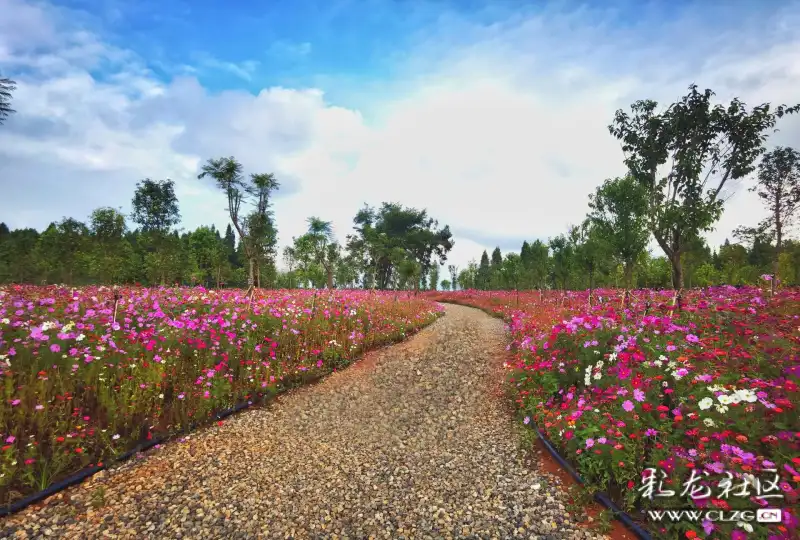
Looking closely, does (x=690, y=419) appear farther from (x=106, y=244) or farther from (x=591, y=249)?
(x=106, y=244)

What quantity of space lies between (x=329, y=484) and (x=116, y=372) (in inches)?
144

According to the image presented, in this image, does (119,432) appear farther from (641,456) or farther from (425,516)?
(641,456)

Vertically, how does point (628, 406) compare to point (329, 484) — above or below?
above

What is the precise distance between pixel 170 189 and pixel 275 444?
150 ft

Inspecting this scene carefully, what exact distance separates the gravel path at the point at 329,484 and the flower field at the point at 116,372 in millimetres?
440

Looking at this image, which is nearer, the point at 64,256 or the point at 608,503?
the point at 608,503

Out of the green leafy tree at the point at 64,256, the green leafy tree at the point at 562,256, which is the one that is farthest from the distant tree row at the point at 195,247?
the green leafy tree at the point at 562,256

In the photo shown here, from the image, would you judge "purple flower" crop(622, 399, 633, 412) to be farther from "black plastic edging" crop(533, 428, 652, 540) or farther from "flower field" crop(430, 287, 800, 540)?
"black plastic edging" crop(533, 428, 652, 540)

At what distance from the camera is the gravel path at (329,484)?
3.50 m

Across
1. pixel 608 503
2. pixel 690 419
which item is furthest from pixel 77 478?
pixel 690 419

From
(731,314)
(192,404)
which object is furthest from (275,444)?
(731,314)

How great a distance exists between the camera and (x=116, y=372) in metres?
5.20

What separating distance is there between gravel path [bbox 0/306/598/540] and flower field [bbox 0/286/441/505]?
1.44 ft

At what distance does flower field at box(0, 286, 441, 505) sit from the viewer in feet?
13.5
